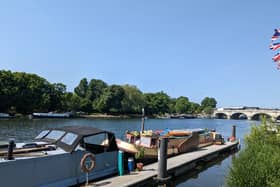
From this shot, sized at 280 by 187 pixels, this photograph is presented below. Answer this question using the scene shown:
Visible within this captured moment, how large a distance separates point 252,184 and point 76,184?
5262 millimetres

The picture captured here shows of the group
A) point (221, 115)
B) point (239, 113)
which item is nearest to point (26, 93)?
point (239, 113)

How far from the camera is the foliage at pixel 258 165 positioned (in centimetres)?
668

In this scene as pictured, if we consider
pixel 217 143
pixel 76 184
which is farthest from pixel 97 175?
pixel 217 143

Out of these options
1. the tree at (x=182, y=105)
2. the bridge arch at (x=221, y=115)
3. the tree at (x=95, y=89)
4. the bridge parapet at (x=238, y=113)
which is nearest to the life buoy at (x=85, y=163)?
the tree at (x=95, y=89)

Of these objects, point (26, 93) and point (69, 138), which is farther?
point (26, 93)

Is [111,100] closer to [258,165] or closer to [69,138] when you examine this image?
[69,138]

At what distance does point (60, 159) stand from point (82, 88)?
102608mm

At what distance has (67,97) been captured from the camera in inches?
3615

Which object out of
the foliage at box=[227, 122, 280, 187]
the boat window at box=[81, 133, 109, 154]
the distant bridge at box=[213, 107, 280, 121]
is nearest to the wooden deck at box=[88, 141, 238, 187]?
the boat window at box=[81, 133, 109, 154]

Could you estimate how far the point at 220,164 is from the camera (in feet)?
61.5

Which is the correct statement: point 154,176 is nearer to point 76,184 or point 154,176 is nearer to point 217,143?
point 76,184

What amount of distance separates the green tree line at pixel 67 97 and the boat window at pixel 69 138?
66.6 m

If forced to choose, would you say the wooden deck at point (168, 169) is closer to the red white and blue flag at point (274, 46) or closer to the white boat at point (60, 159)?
the white boat at point (60, 159)

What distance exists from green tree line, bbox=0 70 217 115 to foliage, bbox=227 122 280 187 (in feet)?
232
